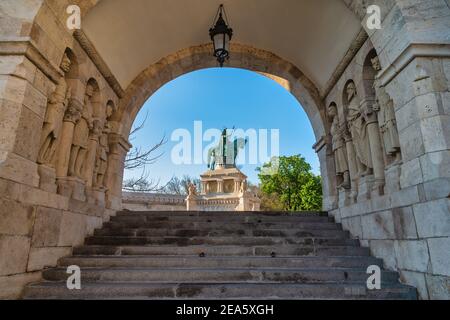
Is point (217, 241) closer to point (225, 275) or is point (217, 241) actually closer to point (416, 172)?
point (225, 275)

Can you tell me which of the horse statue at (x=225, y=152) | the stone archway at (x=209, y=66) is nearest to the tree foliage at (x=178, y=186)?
the horse statue at (x=225, y=152)

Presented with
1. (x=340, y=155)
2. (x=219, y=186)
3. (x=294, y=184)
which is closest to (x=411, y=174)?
(x=340, y=155)

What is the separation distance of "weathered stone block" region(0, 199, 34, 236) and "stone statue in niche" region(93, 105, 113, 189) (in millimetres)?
1954

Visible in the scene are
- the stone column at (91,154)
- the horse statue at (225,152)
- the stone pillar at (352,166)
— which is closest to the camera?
the stone pillar at (352,166)

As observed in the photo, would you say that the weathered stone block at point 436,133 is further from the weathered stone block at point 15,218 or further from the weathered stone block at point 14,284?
the weathered stone block at point 14,284

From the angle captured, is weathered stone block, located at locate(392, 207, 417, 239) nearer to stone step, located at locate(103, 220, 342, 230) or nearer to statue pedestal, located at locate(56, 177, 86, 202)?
stone step, located at locate(103, 220, 342, 230)

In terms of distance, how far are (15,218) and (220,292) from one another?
218 centimetres

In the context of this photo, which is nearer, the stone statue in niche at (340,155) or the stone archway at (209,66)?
the stone statue in niche at (340,155)

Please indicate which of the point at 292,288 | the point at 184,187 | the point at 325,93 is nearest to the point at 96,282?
the point at 292,288

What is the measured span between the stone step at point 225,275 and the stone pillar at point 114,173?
90.0 inches

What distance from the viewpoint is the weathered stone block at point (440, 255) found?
229cm

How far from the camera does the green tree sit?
13.1 m
